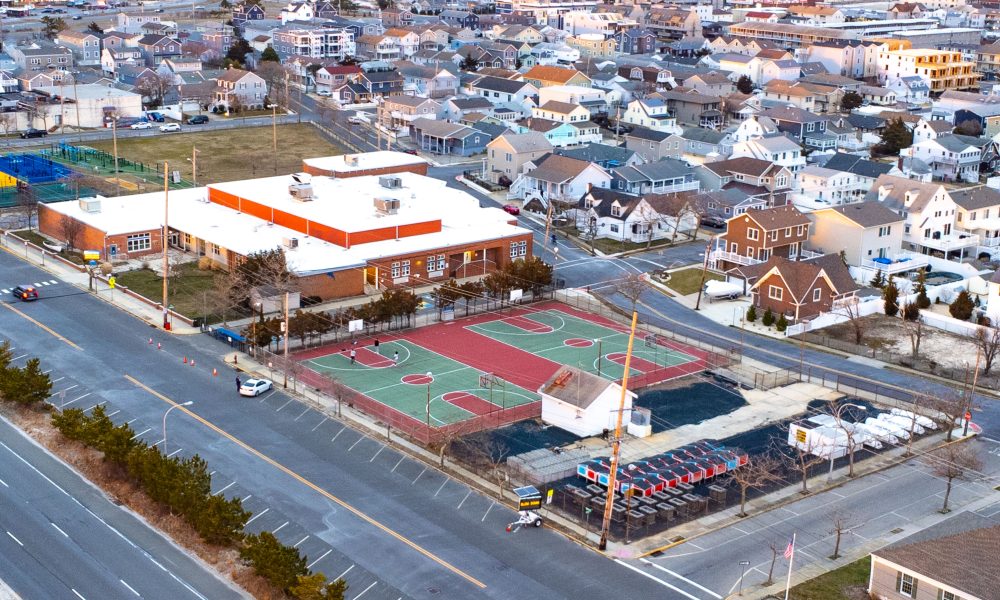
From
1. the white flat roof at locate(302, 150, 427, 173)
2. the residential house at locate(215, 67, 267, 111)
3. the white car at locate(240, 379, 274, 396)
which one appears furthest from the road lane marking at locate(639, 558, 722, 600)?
the residential house at locate(215, 67, 267, 111)

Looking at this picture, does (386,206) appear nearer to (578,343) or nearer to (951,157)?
(578,343)

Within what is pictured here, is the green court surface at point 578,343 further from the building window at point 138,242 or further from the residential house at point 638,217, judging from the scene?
the building window at point 138,242

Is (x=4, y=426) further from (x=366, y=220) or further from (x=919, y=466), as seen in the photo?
(x=919, y=466)

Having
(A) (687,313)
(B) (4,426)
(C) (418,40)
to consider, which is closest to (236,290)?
(B) (4,426)

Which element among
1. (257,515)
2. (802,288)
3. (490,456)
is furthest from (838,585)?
(802,288)

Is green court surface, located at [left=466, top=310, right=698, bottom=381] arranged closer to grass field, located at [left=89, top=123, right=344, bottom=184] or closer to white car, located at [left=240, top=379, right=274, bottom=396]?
white car, located at [left=240, top=379, right=274, bottom=396]
